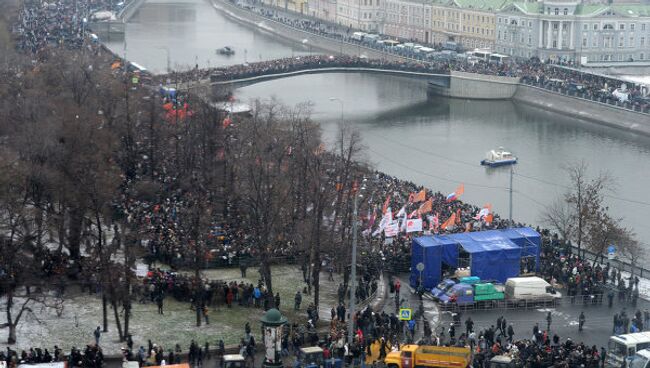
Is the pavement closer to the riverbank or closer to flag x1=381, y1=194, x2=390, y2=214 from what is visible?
flag x1=381, y1=194, x2=390, y2=214

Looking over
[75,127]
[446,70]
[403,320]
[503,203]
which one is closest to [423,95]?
[446,70]

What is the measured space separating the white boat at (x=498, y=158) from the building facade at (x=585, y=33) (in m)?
30.6

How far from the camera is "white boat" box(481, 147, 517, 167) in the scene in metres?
58.9

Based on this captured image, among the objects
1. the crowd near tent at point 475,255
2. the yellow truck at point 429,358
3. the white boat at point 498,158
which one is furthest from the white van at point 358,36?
the yellow truck at point 429,358

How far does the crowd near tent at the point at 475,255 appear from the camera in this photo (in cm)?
3384

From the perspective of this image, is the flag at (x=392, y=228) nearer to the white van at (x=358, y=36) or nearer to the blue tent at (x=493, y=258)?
the blue tent at (x=493, y=258)

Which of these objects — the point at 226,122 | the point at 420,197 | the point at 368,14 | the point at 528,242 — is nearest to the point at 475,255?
the point at 528,242

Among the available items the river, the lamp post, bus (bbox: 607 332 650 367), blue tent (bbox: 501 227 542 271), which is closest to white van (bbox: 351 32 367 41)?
the river

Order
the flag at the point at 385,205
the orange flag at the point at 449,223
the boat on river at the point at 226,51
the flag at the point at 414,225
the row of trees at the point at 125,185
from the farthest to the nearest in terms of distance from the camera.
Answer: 1. the boat on river at the point at 226,51
2. the flag at the point at 385,205
3. the orange flag at the point at 449,223
4. the flag at the point at 414,225
5. the row of trees at the point at 125,185

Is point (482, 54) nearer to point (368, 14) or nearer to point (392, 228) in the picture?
point (368, 14)

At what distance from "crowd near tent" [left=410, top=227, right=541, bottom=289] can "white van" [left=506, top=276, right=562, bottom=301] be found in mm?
1332

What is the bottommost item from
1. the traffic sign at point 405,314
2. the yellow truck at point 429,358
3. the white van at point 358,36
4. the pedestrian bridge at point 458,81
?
the yellow truck at point 429,358

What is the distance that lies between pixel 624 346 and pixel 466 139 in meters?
38.8

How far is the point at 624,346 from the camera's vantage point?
27.8 metres
